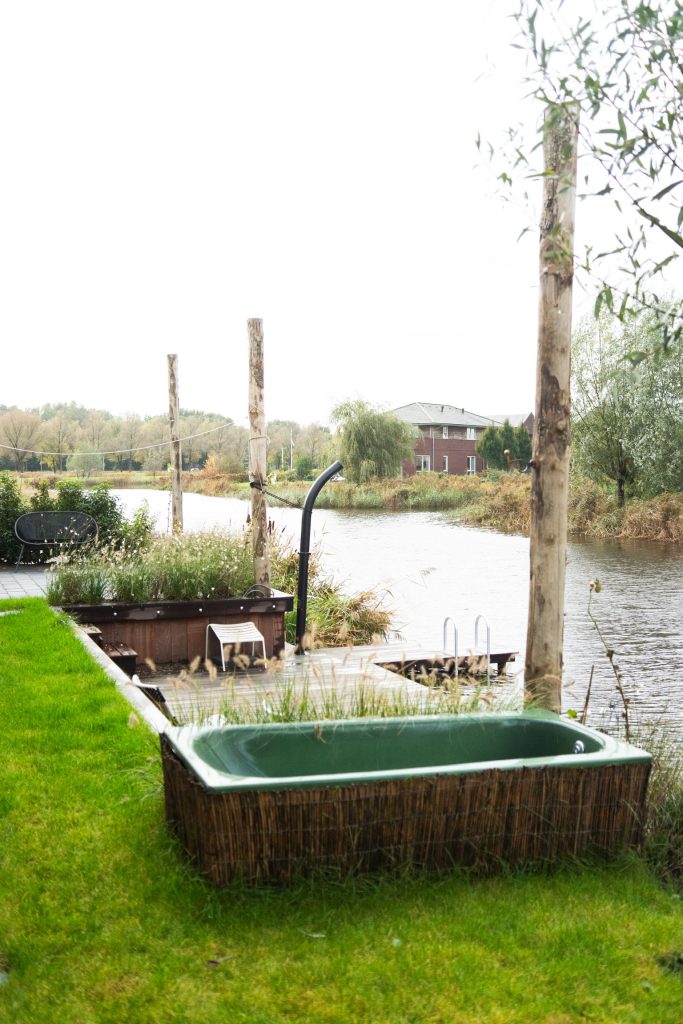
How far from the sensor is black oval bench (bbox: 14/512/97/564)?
12523 millimetres

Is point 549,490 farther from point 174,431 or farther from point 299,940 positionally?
point 174,431

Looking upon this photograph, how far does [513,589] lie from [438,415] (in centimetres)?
4045

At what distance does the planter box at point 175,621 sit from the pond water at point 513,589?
154cm

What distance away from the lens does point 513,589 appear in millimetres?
17969

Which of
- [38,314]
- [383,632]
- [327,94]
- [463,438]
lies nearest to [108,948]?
[327,94]

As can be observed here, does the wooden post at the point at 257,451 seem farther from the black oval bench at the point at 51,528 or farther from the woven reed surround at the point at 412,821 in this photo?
the woven reed surround at the point at 412,821

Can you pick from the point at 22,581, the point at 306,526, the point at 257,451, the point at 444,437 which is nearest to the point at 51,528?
the point at 22,581

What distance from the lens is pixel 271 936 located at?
2.84 m

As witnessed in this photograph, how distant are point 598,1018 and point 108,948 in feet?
4.44

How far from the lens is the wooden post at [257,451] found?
9.36 meters

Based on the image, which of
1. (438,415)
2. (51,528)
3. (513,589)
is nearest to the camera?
(51,528)

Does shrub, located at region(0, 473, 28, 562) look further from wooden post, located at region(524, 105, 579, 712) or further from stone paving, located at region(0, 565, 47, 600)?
wooden post, located at region(524, 105, 579, 712)

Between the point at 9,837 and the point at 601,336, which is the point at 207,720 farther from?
the point at 601,336

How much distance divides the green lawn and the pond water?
4.13 feet
